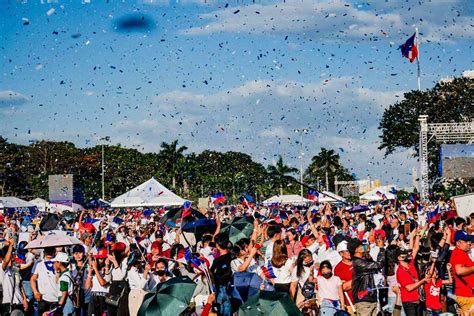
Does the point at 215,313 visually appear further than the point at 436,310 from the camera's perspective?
No

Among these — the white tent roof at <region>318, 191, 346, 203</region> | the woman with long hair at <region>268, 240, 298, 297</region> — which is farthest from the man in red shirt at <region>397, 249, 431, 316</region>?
the white tent roof at <region>318, 191, 346, 203</region>

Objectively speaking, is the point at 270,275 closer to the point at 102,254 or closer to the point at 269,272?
the point at 269,272

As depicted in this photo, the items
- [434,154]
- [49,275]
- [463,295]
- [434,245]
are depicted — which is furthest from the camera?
[434,154]

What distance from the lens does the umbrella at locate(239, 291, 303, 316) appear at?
7.62m

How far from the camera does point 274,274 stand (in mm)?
11219

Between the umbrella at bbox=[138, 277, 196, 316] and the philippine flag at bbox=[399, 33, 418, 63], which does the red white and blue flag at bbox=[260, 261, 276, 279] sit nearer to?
the umbrella at bbox=[138, 277, 196, 316]

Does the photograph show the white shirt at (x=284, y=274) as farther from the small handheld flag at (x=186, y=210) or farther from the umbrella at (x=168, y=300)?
the small handheld flag at (x=186, y=210)

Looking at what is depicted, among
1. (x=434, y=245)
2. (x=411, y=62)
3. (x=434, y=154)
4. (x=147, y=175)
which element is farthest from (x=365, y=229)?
(x=147, y=175)

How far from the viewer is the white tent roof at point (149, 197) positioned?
44500mm

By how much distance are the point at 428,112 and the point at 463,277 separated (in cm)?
6422

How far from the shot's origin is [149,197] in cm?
4488

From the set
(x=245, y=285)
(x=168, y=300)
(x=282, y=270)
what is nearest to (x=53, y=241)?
(x=282, y=270)

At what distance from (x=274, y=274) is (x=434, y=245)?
4.46 m

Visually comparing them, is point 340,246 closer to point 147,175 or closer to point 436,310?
point 436,310
